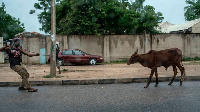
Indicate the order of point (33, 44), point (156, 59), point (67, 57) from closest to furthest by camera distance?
point (156, 59), point (67, 57), point (33, 44)

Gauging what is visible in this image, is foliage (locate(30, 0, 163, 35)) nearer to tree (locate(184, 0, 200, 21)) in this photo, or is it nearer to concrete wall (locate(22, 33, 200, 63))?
concrete wall (locate(22, 33, 200, 63))

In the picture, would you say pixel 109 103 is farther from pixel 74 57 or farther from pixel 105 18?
pixel 105 18

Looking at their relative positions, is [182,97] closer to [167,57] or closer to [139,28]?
[167,57]

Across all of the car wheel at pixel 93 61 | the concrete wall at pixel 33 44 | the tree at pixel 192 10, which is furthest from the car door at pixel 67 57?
the tree at pixel 192 10

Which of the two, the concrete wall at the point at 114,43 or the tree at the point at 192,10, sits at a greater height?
the tree at the point at 192,10

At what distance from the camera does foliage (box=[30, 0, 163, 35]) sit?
21.5 m

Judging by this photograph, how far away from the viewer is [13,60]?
7.67 metres

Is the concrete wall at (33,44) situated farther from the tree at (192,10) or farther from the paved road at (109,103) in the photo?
the tree at (192,10)

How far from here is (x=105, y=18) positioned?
22938 millimetres

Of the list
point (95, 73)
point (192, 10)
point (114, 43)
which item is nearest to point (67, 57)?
point (114, 43)

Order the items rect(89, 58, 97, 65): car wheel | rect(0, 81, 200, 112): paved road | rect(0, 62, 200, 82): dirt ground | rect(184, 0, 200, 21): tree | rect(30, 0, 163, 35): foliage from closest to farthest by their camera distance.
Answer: rect(0, 81, 200, 112): paved road
rect(0, 62, 200, 82): dirt ground
rect(89, 58, 97, 65): car wheel
rect(30, 0, 163, 35): foliage
rect(184, 0, 200, 21): tree

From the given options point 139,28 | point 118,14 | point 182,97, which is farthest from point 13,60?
point 139,28

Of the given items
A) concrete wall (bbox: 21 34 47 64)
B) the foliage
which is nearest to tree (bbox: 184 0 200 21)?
the foliage

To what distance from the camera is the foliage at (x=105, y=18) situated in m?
21.5
